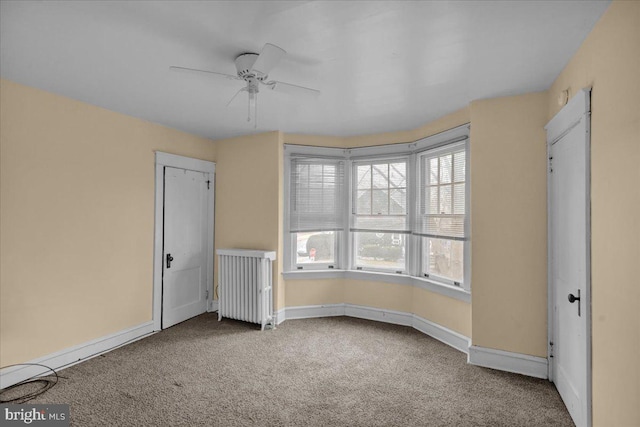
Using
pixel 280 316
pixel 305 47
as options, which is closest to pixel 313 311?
pixel 280 316

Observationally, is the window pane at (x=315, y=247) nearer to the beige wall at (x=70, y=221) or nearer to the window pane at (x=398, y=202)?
the window pane at (x=398, y=202)

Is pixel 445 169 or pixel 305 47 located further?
pixel 445 169

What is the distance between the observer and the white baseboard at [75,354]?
8.82 feet

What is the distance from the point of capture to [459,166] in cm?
366

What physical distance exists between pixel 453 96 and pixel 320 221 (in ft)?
7.57

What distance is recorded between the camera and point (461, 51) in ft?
7.36

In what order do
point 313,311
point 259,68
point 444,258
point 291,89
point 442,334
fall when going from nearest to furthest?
point 259,68
point 291,89
point 442,334
point 444,258
point 313,311

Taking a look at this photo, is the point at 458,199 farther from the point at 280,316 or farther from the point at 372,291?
the point at 280,316

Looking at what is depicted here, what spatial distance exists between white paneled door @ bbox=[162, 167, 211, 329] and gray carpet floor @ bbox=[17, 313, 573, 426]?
1.88 ft

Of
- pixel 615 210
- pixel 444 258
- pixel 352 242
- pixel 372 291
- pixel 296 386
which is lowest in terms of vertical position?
pixel 296 386

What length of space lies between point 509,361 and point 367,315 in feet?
6.16

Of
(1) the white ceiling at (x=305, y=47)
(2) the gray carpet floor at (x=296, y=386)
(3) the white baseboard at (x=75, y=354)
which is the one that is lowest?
(2) the gray carpet floor at (x=296, y=386)

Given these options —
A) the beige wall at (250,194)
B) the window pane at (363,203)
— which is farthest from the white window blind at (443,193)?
the beige wall at (250,194)

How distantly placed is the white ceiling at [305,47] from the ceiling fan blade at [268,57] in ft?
0.48
